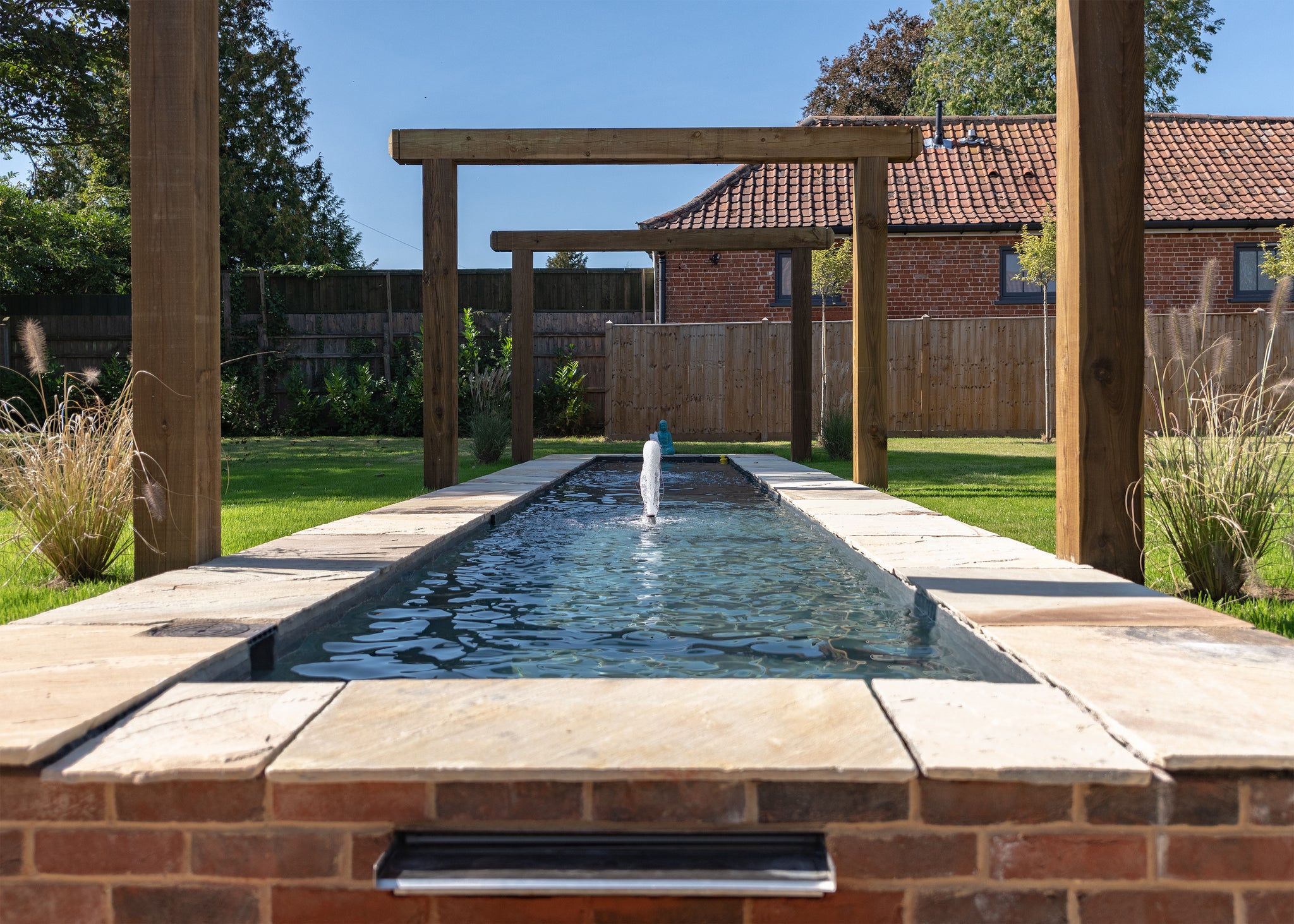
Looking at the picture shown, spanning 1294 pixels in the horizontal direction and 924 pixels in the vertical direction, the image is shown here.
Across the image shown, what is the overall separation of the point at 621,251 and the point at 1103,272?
27.7ft

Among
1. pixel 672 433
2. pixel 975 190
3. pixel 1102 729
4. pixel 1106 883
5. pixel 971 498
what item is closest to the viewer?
pixel 1106 883

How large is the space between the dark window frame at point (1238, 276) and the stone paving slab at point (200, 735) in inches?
762

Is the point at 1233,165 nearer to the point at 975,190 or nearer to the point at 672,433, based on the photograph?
the point at 975,190

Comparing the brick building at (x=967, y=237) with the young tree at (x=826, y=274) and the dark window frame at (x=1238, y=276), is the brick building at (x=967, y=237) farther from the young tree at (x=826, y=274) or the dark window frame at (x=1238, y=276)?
the young tree at (x=826, y=274)

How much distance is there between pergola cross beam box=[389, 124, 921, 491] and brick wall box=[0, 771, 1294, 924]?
596cm

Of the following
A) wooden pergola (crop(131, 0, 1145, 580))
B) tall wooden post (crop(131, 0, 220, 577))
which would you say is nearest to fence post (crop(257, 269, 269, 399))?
wooden pergola (crop(131, 0, 1145, 580))

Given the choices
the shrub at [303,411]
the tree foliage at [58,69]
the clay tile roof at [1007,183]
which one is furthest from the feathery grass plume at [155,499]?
the clay tile roof at [1007,183]

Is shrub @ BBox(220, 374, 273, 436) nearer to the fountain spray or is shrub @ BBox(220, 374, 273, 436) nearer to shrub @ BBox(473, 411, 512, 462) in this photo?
shrub @ BBox(473, 411, 512, 462)

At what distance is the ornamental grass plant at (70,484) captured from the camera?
4.05 m

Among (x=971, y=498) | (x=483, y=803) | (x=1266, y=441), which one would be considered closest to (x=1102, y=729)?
(x=483, y=803)

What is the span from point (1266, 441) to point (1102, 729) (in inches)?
85.1

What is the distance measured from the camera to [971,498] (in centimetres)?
728

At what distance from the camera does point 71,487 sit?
13.5 feet

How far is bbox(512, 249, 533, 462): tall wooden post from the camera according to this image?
11.5 m
